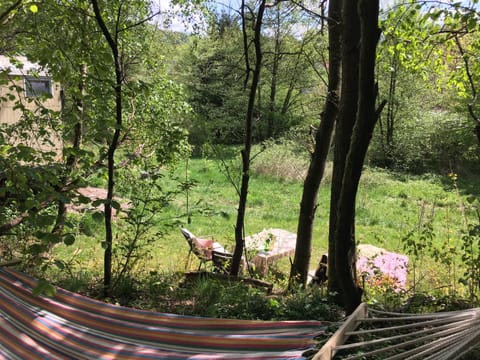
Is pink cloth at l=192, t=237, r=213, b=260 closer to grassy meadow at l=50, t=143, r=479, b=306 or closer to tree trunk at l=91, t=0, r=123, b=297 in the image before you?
grassy meadow at l=50, t=143, r=479, b=306

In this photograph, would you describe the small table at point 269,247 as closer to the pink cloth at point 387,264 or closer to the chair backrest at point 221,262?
the chair backrest at point 221,262

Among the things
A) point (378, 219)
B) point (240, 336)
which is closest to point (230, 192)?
point (378, 219)

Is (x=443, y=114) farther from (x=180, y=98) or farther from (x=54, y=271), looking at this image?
(x=54, y=271)

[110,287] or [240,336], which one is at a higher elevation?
[240,336]

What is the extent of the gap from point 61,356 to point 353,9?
2.75 metres

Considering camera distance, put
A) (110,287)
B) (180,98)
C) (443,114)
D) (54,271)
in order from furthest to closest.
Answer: (443,114)
(180,98)
(54,271)
(110,287)

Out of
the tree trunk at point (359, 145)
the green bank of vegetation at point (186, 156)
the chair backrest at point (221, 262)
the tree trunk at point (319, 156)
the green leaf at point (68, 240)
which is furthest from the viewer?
the chair backrest at point (221, 262)

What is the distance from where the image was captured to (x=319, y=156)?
3.83 m

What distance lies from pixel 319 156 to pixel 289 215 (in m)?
4.20

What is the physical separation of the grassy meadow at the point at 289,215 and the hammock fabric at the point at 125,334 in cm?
111

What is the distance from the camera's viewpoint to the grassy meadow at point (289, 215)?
446 cm

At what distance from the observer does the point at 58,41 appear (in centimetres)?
269

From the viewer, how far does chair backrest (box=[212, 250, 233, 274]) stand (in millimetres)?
3818

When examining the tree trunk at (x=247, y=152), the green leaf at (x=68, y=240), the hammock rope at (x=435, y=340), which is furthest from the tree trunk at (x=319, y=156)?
the green leaf at (x=68, y=240)
